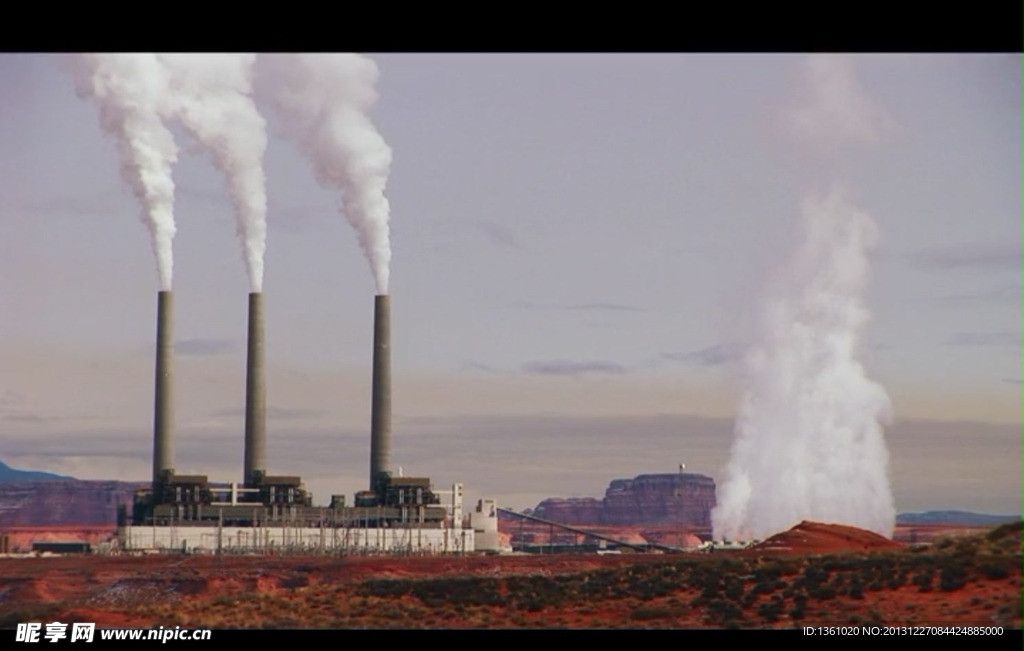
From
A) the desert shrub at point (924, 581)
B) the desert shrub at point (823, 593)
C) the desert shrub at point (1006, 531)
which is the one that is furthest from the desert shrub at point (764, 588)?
the desert shrub at point (1006, 531)

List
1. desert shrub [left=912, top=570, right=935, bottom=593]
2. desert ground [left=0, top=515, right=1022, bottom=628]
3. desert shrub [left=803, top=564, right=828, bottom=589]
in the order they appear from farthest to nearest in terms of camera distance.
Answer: desert shrub [left=803, top=564, right=828, bottom=589] < desert shrub [left=912, top=570, right=935, bottom=593] < desert ground [left=0, top=515, right=1022, bottom=628]

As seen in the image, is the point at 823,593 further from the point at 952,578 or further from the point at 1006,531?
the point at 1006,531

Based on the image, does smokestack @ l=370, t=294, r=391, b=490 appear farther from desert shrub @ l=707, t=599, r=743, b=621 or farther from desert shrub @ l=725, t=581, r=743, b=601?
desert shrub @ l=707, t=599, r=743, b=621

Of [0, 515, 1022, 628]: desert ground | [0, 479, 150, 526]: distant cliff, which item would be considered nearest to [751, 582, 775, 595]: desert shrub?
[0, 515, 1022, 628]: desert ground

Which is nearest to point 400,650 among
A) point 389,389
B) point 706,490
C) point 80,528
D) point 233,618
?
point 233,618

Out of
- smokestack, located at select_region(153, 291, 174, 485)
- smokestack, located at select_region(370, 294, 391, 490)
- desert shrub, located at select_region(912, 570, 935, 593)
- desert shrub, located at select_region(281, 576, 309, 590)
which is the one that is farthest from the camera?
Result: smokestack, located at select_region(153, 291, 174, 485)

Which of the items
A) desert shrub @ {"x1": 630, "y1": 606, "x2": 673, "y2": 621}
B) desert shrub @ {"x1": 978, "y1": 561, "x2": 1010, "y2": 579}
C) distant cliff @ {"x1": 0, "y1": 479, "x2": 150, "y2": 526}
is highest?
distant cliff @ {"x1": 0, "y1": 479, "x2": 150, "y2": 526}

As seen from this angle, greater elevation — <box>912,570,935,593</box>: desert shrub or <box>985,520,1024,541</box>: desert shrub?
<box>985,520,1024,541</box>: desert shrub
